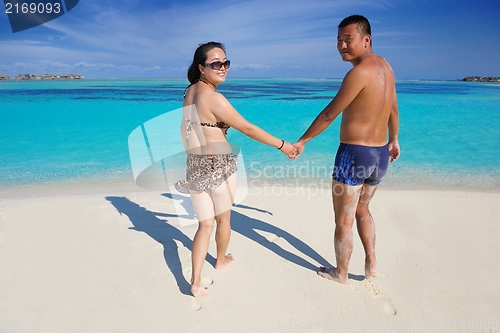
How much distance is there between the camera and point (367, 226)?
113 inches

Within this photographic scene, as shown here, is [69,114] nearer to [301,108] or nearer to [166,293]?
[301,108]

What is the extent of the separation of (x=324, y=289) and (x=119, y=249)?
7.21 feet

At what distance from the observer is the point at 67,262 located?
3.24m

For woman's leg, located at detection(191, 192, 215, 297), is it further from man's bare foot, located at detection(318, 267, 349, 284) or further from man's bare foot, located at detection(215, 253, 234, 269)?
man's bare foot, located at detection(318, 267, 349, 284)

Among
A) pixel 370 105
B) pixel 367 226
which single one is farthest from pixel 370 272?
pixel 370 105

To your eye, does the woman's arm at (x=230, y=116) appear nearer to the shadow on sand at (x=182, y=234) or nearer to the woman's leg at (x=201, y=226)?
the woman's leg at (x=201, y=226)

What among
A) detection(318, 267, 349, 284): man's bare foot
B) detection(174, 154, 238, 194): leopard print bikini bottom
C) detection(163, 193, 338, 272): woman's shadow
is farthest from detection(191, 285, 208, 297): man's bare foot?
detection(318, 267, 349, 284): man's bare foot

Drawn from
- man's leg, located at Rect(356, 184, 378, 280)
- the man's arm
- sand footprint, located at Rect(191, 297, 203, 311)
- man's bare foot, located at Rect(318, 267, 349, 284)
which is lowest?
sand footprint, located at Rect(191, 297, 203, 311)

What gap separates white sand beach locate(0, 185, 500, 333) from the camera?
98.0 inches

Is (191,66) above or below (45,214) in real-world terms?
above

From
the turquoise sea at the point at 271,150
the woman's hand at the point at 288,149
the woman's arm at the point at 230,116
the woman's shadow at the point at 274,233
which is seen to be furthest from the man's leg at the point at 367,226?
the turquoise sea at the point at 271,150

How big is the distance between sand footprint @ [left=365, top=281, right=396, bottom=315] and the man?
32cm

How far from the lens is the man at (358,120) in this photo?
2.40 meters

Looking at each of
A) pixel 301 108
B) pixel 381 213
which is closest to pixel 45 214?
pixel 381 213
